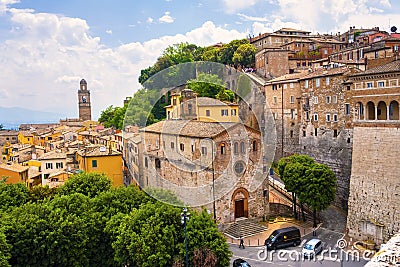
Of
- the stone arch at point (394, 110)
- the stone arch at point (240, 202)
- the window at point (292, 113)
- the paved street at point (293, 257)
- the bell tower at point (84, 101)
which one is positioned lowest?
the paved street at point (293, 257)

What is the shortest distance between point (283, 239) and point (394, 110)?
11.5 metres

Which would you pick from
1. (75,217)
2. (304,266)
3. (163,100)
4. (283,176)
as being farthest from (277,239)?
(163,100)

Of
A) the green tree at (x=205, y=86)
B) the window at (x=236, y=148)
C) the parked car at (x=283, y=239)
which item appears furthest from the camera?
the green tree at (x=205, y=86)

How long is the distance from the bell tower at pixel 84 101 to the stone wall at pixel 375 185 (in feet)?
323

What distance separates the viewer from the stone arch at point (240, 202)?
97.3 ft

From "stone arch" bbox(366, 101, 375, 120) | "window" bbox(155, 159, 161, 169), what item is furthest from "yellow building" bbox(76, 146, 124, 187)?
"stone arch" bbox(366, 101, 375, 120)

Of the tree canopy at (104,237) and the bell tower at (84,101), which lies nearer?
the tree canopy at (104,237)

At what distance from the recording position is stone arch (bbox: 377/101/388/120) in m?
26.7

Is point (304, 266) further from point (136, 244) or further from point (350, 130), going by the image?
point (350, 130)

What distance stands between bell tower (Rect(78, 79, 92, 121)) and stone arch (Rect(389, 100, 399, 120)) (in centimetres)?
10001

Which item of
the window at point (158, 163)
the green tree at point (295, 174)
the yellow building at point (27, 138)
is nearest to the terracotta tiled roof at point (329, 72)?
the green tree at point (295, 174)

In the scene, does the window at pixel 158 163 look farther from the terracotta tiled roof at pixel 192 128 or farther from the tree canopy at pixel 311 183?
the tree canopy at pixel 311 183

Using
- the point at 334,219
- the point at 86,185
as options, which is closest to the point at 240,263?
the point at 86,185

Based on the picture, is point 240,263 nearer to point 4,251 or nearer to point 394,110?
point 4,251
